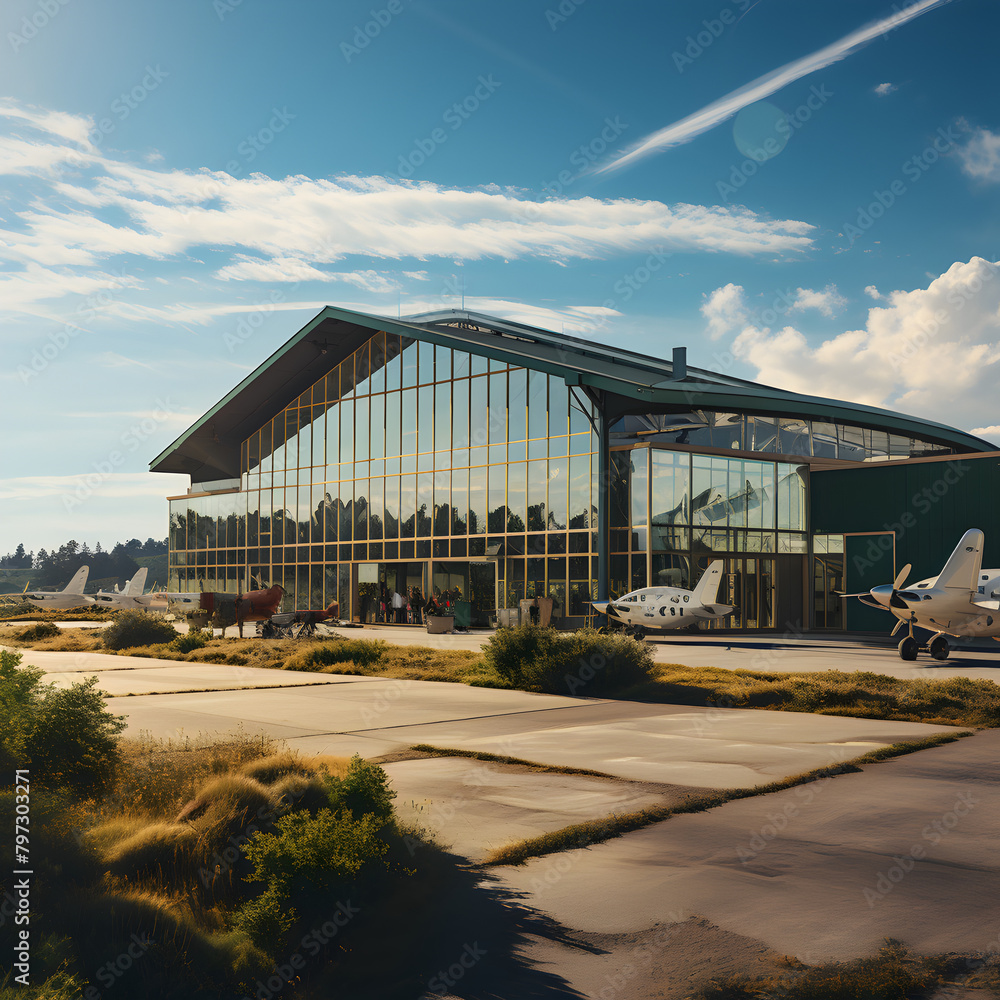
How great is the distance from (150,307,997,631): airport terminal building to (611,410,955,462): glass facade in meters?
0.08

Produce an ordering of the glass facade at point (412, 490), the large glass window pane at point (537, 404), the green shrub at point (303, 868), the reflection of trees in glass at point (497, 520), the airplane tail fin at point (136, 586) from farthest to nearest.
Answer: the airplane tail fin at point (136, 586) → the reflection of trees in glass at point (497, 520) → the large glass window pane at point (537, 404) → the glass facade at point (412, 490) → the green shrub at point (303, 868)

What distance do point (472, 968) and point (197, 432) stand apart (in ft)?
166

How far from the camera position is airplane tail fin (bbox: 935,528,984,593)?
69.0 feet

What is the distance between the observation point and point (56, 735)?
6.82 meters

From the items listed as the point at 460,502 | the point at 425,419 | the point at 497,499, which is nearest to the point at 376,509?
the point at 425,419

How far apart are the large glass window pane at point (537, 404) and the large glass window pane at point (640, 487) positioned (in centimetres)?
449

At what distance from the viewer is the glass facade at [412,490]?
3606 centimetres

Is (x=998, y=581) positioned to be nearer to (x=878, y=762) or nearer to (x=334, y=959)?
(x=878, y=762)

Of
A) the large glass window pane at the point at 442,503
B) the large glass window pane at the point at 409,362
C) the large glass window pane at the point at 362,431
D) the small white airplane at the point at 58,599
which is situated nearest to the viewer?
the large glass window pane at the point at 442,503

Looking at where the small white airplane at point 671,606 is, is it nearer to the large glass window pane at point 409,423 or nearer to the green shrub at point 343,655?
the green shrub at point 343,655

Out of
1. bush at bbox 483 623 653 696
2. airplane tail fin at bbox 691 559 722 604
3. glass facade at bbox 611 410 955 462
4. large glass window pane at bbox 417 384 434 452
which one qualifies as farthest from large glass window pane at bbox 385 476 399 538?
bush at bbox 483 623 653 696

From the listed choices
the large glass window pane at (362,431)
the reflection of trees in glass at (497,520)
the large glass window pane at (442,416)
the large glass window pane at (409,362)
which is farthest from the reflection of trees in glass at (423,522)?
the large glass window pane at (409,362)

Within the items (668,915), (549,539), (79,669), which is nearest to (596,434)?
(549,539)

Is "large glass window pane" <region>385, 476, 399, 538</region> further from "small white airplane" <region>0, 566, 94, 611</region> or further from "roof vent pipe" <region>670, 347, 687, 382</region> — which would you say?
"small white airplane" <region>0, 566, 94, 611</region>
